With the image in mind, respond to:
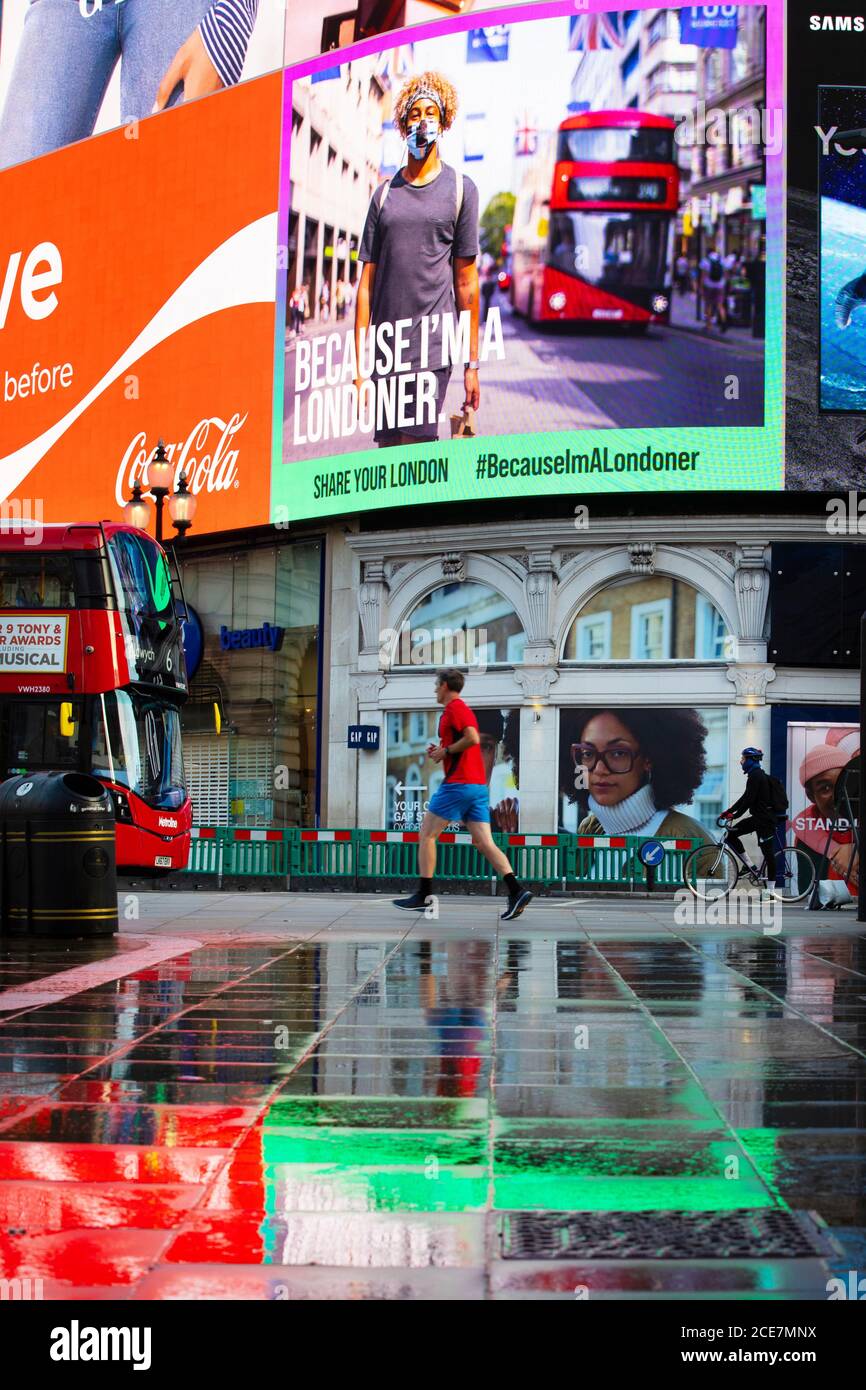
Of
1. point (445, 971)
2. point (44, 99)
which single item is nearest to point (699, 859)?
point (445, 971)

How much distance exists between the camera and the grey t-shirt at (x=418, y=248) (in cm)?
3309

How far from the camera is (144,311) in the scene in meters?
39.5

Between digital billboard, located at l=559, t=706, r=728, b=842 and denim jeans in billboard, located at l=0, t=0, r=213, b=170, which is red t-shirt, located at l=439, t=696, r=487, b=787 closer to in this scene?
digital billboard, located at l=559, t=706, r=728, b=842

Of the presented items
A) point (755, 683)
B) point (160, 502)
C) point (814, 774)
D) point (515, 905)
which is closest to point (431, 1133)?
point (515, 905)

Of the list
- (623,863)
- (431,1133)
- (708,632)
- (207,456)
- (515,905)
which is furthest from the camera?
(207,456)

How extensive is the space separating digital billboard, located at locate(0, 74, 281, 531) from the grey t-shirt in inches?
120

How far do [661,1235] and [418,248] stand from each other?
3158 centimetres

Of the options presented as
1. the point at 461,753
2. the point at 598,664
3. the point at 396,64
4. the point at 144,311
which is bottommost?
the point at 461,753

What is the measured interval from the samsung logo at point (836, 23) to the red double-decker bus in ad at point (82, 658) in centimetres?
1813

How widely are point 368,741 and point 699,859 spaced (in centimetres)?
1460

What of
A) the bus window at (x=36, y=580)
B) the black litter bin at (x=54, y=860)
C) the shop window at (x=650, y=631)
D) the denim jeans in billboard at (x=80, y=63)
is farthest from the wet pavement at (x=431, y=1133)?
the denim jeans in billboard at (x=80, y=63)

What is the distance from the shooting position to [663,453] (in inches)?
1233
